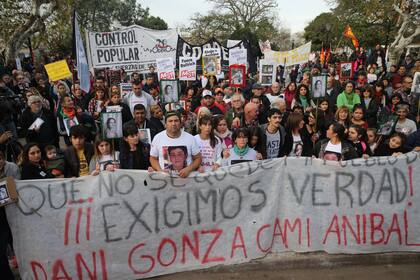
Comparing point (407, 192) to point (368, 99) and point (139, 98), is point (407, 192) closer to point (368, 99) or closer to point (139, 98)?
point (368, 99)

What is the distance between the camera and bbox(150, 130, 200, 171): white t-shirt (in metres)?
3.60

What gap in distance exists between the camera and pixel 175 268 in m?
3.53

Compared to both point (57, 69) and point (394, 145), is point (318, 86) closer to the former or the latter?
point (394, 145)

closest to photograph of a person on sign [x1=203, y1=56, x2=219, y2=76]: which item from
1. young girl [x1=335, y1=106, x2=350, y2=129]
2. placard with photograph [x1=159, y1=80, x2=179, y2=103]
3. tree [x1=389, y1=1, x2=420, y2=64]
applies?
placard with photograph [x1=159, y1=80, x2=179, y2=103]

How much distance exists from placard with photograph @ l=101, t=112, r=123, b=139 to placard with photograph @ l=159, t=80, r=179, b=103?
2.30 metres

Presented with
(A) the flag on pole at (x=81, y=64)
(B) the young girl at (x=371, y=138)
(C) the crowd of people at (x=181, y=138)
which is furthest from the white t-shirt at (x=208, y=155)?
(A) the flag on pole at (x=81, y=64)

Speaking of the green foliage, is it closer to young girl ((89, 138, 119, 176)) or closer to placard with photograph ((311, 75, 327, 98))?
placard with photograph ((311, 75, 327, 98))

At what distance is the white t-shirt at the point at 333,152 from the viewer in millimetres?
4066

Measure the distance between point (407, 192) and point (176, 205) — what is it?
2311 mm

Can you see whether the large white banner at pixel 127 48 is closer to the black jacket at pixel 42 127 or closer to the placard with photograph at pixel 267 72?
the placard with photograph at pixel 267 72

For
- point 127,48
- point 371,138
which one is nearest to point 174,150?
point 371,138

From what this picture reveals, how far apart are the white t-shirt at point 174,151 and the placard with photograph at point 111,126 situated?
66cm

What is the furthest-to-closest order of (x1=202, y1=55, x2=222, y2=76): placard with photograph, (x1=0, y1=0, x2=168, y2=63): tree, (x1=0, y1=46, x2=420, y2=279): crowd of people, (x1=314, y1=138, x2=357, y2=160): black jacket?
(x1=0, y1=0, x2=168, y2=63): tree, (x1=202, y1=55, x2=222, y2=76): placard with photograph, (x1=314, y1=138, x2=357, y2=160): black jacket, (x1=0, y1=46, x2=420, y2=279): crowd of people

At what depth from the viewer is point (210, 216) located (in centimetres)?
351
